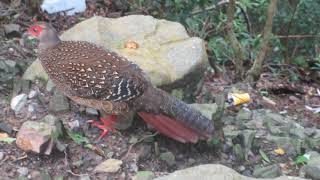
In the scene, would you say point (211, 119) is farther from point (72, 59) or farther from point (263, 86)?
point (263, 86)

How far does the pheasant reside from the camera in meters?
4.20

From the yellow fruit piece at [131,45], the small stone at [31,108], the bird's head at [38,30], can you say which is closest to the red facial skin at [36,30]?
the bird's head at [38,30]

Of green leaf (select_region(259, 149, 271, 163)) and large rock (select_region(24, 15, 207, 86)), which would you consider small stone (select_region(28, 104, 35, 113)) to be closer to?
large rock (select_region(24, 15, 207, 86))

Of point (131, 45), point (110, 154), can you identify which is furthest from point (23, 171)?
point (131, 45)

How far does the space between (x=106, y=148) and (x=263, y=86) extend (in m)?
3.12

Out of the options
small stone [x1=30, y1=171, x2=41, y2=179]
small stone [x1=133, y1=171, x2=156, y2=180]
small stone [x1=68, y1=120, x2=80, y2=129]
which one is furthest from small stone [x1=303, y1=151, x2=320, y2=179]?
small stone [x1=30, y1=171, x2=41, y2=179]

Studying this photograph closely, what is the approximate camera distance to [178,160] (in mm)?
4371

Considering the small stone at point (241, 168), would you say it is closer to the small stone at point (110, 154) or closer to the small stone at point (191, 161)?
the small stone at point (191, 161)

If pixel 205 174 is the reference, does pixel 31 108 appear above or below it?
below

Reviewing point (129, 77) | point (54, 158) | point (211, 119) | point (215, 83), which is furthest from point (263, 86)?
point (54, 158)

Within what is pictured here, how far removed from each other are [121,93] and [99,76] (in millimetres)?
186

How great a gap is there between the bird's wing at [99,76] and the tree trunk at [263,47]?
2.14 meters

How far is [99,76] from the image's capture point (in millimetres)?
4195

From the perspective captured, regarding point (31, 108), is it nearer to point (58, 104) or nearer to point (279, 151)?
point (58, 104)
